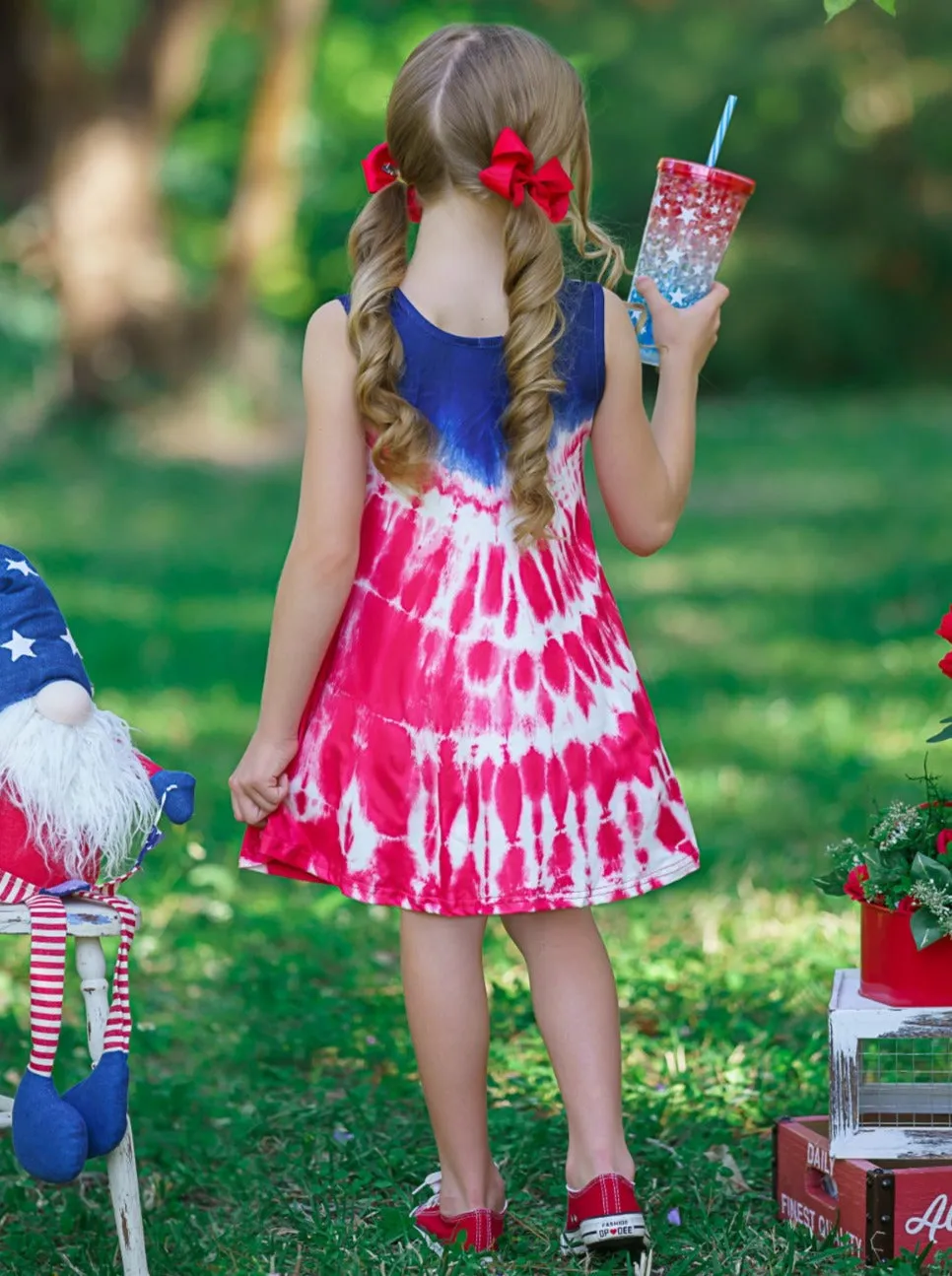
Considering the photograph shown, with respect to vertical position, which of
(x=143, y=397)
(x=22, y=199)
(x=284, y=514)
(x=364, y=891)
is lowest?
(x=364, y=891)

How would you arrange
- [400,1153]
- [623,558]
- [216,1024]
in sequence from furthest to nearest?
[623,558] → [216,1024] → [400,1153]

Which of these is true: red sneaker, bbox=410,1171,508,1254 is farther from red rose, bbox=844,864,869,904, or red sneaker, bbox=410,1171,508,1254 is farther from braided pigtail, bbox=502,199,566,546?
braided pigtail, bbox=502,199,566,546

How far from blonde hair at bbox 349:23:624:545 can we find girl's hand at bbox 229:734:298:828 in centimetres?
43

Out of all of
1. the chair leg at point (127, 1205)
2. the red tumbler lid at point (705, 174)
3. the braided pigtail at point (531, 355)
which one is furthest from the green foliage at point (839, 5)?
the chair leg at point (127, 1205)

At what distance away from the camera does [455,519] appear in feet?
8.50

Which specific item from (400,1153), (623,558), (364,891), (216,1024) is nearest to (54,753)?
(364,891)

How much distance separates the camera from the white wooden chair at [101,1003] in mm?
2420

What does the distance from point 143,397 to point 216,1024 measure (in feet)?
38.3

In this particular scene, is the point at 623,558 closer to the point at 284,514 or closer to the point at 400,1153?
the point at 284,514

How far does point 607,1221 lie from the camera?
103 inches

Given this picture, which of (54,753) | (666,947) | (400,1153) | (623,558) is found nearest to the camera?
(54,753)

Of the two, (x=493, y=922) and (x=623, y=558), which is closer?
(x=493, y=922)

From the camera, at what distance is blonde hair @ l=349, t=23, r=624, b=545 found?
2.48 meters

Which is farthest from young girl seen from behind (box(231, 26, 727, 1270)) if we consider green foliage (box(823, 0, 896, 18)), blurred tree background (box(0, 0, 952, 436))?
blurred tree background (box(0, 0, 952, 436))
